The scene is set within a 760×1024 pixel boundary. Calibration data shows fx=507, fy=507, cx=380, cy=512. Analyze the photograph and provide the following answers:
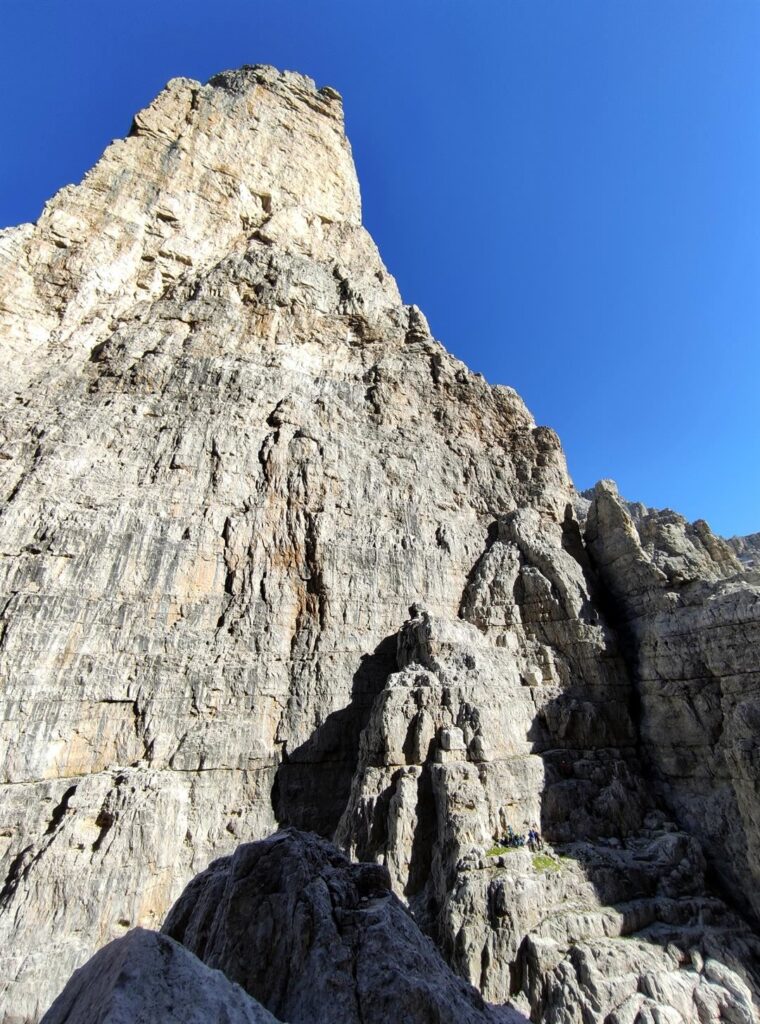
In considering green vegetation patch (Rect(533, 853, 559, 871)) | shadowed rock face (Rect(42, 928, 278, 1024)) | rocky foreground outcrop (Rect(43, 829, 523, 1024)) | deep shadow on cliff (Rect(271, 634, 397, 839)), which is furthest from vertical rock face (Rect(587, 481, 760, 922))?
shadowed rock face (Rect(42, 928, 278, 1024))

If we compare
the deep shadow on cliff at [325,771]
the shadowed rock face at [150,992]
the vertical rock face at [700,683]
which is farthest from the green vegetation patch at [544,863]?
the shadowed rock face at [150,992]

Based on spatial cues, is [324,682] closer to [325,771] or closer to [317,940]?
[325,771]

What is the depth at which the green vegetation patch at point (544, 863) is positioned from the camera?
17.8 metres

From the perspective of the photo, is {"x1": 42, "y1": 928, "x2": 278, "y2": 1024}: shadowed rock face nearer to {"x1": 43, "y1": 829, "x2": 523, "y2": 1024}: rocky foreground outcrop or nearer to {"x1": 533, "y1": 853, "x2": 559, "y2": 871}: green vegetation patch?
{"x1": 43, "y1": 829, "x2": 523, "y2": 1024}: rocky foreground outcrop

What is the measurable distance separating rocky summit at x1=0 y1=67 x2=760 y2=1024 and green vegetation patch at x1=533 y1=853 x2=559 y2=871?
16cm

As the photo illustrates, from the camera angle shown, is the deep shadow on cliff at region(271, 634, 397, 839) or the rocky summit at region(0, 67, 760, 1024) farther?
the deep shadow on cliff at region(271, 634, 397, 839)

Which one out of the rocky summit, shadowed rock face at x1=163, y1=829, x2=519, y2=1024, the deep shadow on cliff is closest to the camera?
shadowed rock face at x1=163, y1=829, x2=519, y2=1024

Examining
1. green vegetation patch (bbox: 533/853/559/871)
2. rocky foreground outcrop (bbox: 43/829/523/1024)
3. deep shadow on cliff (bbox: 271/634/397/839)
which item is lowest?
green vegetation patch (bbox: 533/853/559/871)

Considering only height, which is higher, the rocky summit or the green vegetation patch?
the rocky summit

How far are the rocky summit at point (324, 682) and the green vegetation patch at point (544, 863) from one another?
0.52ft

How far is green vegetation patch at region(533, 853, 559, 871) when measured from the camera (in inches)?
701

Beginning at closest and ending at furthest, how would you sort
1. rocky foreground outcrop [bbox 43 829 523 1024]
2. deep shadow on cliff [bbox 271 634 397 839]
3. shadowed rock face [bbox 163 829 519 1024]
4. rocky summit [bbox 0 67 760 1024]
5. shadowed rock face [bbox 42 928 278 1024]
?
1. shadowed rock face [bbox 42 928 278 1024]
2. rocky foreground outcrop [bbox 43 829 523 1024]
3. shadowed rock face [bbox 163 829 519 1024]
4. rocky summit [bbox 0 67 760 1024]
5. deep shadow on cliff [bbox 271 634 397 839]

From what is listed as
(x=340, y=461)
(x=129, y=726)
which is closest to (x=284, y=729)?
(x=129, y=726)

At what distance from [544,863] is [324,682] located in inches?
472
